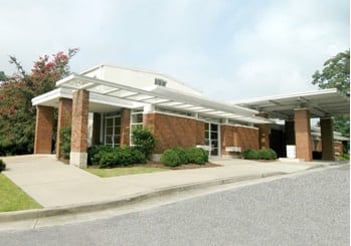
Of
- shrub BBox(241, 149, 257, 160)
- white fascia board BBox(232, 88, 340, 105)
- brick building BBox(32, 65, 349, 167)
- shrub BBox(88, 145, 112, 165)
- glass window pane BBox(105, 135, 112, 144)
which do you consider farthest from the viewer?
shrub BBox(241, 149, 257, 160)

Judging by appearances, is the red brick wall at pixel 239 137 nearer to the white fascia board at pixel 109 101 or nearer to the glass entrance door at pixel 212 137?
the glass entrance door at pixel 212 137

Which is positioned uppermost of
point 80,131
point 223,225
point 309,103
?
point 309,103

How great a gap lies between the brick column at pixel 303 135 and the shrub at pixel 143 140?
1212 centimetres

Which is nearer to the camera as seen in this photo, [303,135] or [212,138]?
[303,135]

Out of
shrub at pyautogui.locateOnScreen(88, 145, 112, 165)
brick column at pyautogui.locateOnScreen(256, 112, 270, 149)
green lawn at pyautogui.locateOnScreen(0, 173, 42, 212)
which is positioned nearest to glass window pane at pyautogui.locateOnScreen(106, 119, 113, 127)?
shrub at pyautogui.locateOnScreen(88, 145, 112, 165)

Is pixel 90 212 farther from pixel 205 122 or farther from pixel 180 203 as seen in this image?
pixel 205 122

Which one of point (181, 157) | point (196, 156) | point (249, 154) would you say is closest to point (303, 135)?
point (249, 154)

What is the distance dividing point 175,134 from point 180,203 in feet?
35.2

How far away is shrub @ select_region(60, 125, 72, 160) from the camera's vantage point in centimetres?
1492

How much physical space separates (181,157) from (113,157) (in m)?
3.66

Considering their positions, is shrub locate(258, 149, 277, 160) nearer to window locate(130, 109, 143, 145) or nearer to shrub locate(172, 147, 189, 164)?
shrub locate(172, 147, 189, 164)

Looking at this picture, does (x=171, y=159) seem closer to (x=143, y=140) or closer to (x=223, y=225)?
(x=143, y=140)

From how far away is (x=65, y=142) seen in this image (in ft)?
49.4

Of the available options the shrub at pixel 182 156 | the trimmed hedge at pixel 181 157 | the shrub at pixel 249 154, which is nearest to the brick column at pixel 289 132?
the shrub at pixel 249 154
